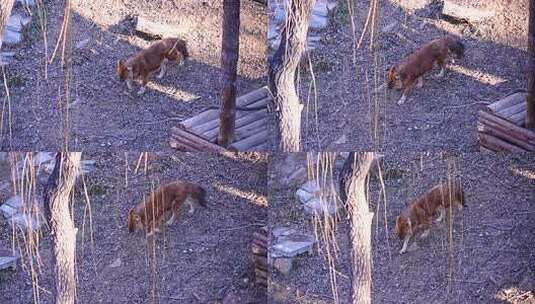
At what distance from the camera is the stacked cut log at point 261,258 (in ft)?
19.5

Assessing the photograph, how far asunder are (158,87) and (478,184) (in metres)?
1.11

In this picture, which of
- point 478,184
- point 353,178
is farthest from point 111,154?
point 478,184

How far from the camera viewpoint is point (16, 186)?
5.91m

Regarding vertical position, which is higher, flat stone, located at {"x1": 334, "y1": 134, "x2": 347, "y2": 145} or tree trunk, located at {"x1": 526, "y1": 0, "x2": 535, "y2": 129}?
tree trunk, located at {"x1": 526, "y1": 0, "x2": 535, "y2": 129}

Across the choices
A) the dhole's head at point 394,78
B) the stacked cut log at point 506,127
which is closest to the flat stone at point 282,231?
the dhole's head at point 394,78

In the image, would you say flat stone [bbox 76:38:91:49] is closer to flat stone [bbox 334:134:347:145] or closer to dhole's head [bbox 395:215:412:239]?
flat stone [bbox 334:134:347:145]

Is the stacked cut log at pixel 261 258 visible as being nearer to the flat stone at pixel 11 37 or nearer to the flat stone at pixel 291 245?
the flat stone at pixel 291 245

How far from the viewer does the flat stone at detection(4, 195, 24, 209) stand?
591 cm

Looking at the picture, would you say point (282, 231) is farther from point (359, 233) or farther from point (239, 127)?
point (239, 127)

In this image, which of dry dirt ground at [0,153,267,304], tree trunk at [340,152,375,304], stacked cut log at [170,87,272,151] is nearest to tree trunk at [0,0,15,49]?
dry dirt ground at [0,153,267,304]

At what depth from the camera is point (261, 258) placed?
5.93 m

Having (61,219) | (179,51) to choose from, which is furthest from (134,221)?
(179,51)

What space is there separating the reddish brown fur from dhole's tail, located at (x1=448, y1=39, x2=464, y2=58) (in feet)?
2.96

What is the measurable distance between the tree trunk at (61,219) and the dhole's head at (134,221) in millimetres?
187
